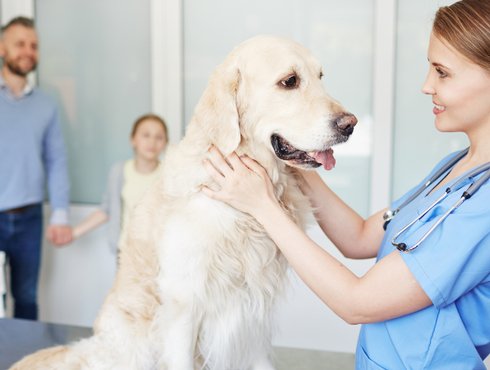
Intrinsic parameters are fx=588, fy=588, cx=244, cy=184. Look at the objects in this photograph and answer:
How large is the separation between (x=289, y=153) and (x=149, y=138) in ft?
6.07

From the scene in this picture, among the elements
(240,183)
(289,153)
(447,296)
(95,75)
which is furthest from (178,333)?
(95,75)

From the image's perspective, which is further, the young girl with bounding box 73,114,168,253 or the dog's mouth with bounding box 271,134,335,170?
the young girl with bounding box 73,114,168,253

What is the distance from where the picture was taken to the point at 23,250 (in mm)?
3172

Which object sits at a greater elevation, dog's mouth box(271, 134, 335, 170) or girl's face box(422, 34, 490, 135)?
girl's face box(422, 34, 490, 135)

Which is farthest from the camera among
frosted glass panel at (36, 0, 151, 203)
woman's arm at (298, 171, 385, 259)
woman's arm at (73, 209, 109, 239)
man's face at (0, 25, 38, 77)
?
frosted glass panel at (36, 0, 151, 203)

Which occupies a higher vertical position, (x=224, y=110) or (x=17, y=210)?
(x=224, y=110)

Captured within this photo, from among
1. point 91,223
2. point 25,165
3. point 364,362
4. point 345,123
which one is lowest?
point 91,223

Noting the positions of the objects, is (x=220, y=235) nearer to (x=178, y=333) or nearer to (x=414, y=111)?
(x=178, y=333)

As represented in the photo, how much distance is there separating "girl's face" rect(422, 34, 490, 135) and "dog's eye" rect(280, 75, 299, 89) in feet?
1.00

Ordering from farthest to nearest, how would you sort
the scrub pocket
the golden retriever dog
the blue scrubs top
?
the golden retriever dog < the scrub pocket < the blue scrubs top

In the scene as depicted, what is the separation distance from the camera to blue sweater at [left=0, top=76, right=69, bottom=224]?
303 cm

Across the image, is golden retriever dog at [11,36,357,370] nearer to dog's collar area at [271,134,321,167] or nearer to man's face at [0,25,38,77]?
dog's collar area at [271,134,321,167]

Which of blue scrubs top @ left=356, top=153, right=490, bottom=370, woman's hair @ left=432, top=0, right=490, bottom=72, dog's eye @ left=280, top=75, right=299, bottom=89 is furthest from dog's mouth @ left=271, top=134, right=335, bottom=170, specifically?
woman's hair @ left=432, top=0, right=490, bottom=72

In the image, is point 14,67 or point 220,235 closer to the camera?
point 220,235
